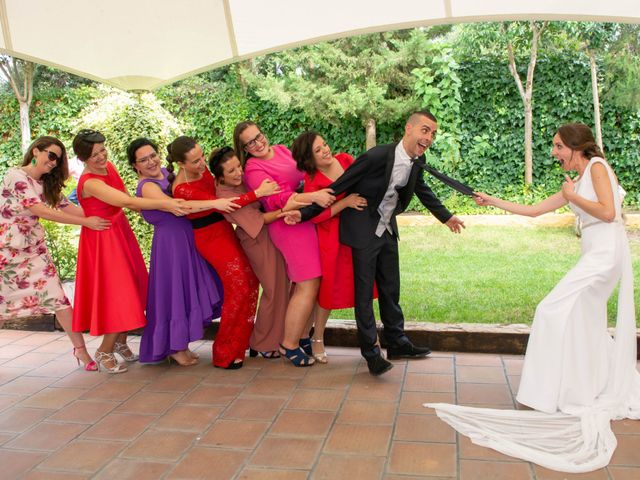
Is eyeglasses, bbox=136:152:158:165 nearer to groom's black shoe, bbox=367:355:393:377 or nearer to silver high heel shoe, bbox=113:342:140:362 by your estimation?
silver high heel shoe, bbox=113:342:140:362

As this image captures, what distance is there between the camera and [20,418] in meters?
3.83

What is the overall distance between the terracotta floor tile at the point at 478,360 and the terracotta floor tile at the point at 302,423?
1261 millimetres

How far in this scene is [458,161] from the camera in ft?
36.3

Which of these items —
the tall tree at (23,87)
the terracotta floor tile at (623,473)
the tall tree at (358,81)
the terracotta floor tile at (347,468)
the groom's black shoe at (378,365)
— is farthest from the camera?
the tall tree at (23,87)

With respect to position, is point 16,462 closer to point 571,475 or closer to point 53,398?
point 53,398

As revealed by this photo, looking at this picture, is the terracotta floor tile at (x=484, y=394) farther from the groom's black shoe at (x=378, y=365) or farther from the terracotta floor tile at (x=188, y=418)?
the terracotta floor tile at (x=188, y=418)

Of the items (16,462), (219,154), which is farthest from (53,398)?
(219,154)

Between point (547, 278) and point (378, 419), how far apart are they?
4.00m

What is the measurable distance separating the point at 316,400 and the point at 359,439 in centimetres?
62

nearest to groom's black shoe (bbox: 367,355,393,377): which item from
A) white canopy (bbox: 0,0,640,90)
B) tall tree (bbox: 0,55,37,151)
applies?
white canopy (bbox: 0,0,640,90)

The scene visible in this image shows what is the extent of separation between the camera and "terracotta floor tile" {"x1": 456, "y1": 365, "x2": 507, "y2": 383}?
164 inches

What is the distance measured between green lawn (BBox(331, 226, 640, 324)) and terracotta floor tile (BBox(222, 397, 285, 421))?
1938mm

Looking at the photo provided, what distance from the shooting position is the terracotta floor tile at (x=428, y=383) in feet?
13.3

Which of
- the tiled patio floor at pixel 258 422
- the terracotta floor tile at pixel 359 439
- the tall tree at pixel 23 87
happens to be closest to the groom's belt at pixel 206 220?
the tiled patio floor at pixel 258 422
